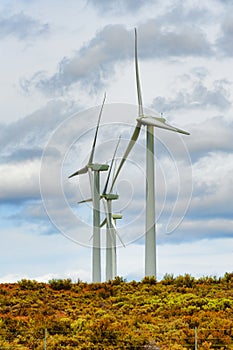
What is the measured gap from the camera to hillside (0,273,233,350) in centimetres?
2689

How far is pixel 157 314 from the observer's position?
104ft

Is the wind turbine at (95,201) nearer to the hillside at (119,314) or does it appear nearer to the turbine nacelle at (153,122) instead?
the turbine nacelle at (153,122)

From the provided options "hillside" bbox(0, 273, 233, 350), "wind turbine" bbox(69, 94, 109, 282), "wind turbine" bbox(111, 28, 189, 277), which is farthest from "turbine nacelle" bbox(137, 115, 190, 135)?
"hillside" bbox(0, 273, 233, 350)

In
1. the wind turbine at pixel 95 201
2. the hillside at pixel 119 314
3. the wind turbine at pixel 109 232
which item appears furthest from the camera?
the wind turbine at pixel 109 232

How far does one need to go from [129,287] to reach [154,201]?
8554 millimetres

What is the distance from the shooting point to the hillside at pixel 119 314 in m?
26.9

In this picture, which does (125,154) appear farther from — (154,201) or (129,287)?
(129,287)

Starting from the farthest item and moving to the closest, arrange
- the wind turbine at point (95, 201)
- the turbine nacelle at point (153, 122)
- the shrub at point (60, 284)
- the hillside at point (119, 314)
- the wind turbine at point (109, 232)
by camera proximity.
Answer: the wind turbine at point (109, 232) < the wind turbine at point (95, 201) < the turbine nacelle at point (153, 122) < the shrub at point (60, 284) < the hillside at point (119, 314)

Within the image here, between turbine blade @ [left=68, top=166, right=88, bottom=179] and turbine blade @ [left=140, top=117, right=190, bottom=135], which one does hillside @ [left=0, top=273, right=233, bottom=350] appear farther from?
turbine blade @ [left=68, top=166, right=88, bottom=179]

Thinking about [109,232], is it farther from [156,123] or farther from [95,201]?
[156,123]

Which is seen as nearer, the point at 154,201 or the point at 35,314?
the point at 35,314

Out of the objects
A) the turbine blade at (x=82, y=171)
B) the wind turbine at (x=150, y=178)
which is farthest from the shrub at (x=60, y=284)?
the turbine blade at (x=82, y=171)

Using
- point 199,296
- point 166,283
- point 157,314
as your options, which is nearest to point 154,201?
point 166,283

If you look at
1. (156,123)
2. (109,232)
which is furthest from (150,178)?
(109,232)
